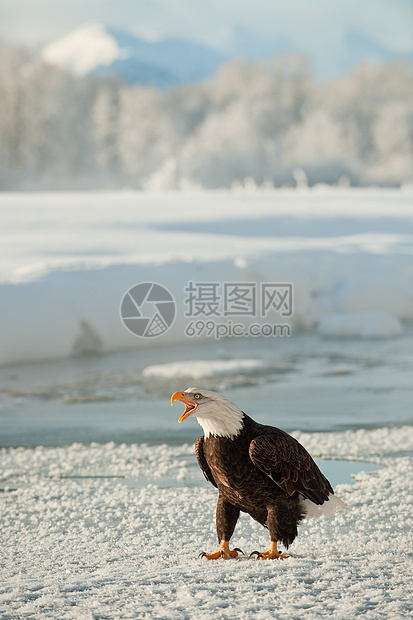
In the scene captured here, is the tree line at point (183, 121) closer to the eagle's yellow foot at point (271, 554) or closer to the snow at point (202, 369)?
the snow at point (202, 369)

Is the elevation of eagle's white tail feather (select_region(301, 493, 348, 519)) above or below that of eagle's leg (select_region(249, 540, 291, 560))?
above

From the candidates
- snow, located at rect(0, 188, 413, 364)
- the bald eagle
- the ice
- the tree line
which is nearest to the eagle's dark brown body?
the bald eagle

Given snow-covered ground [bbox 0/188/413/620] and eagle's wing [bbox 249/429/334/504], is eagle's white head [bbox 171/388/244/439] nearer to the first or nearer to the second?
eagle's wing [bbox 249/429/334/504]

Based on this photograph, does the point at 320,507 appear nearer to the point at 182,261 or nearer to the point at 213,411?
the point at 213,411

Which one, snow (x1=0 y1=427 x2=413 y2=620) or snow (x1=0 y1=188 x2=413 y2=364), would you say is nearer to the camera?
snow (x1=0 y1=427 x2=413 y2=620)

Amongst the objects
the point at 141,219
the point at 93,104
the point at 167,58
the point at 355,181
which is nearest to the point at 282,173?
the point at 355,181

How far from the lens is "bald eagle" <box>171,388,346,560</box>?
278cm

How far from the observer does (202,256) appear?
414 inches

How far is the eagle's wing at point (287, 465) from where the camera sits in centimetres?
278

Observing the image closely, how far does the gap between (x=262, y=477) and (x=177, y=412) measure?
2.97 meters

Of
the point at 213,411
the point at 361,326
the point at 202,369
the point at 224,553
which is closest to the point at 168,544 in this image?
the point at 224,553

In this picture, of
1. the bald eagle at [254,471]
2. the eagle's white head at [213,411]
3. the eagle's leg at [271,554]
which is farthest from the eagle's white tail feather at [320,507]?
the eagle's white head at [213,411]

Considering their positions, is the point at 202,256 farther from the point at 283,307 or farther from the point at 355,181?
the point at 355,181

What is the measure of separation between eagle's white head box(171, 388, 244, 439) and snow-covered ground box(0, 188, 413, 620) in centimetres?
50
